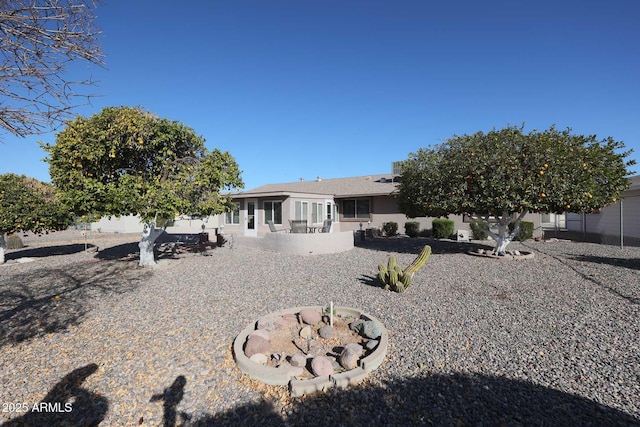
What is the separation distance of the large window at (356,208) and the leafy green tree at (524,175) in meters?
10.3

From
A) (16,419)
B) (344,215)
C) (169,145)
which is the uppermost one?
(169,145)

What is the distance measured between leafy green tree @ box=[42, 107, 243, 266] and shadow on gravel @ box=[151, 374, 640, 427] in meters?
6.36

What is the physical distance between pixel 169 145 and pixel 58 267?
19.1ft

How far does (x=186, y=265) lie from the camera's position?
9.70 metres

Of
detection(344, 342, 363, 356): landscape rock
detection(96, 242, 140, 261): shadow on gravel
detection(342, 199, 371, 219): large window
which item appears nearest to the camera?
detection(344, 342, 363, 356): landscape rock

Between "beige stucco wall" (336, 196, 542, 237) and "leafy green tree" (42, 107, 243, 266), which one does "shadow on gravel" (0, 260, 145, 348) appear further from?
"beige stucco wall" (336, 196, 542, 237)

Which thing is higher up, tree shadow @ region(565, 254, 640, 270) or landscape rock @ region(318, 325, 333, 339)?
tree shadow @ region(565, 254, 640, 270)

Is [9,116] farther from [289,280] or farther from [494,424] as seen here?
[289,280]

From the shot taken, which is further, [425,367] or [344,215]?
[344,215]

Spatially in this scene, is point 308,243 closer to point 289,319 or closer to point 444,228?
point 289,319

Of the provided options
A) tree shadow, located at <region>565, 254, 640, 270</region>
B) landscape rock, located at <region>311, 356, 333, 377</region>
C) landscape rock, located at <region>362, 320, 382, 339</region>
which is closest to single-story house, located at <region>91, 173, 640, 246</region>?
tree shadow, located at <region>565, 254, 640, 270</region>

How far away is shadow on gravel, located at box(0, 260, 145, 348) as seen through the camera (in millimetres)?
4859

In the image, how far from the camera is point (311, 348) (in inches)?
155

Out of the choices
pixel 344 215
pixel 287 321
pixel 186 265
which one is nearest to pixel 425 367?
pixel 287 321
